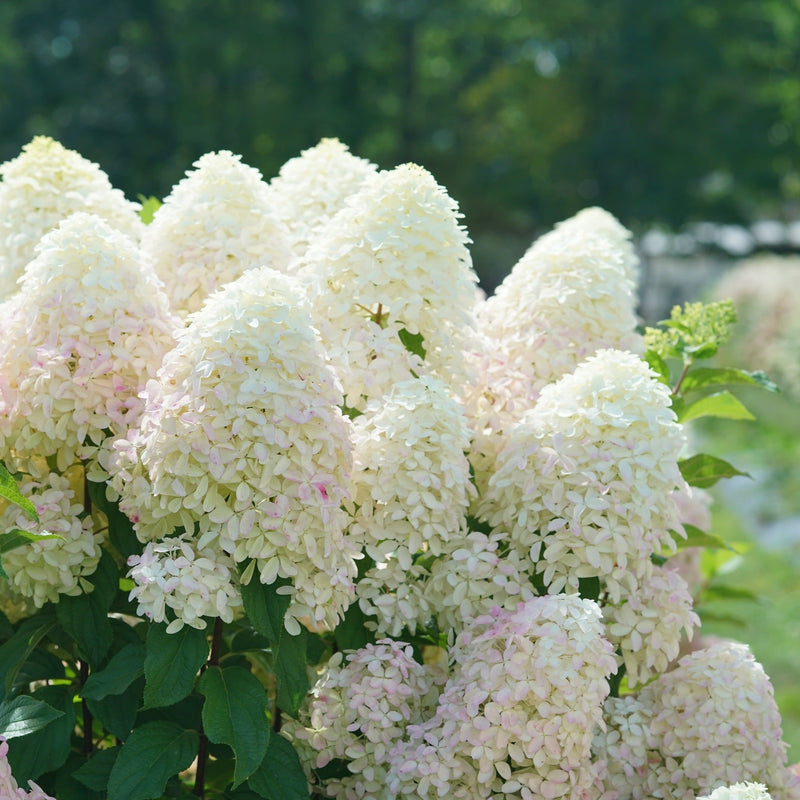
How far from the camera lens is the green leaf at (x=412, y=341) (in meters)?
1.84

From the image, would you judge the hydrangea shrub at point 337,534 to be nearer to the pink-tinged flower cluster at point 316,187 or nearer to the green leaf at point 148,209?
the pink-tinged flower cluster at point 316,187

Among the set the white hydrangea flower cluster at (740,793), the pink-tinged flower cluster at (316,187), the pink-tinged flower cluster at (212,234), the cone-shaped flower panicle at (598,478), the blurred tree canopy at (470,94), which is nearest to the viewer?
the white hydrangea flower cluster at (740,793)

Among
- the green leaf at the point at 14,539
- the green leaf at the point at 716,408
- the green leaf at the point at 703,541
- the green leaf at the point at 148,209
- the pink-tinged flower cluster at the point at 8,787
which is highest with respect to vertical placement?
the green leaf at the point at 148,209

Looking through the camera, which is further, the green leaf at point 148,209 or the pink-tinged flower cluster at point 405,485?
the green leaf at point 148,209

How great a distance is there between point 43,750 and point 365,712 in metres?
0.49

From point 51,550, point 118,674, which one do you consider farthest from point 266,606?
point 51,550

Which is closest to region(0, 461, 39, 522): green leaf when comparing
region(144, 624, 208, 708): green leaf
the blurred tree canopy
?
region(144, 624, 208, 708): green leaf

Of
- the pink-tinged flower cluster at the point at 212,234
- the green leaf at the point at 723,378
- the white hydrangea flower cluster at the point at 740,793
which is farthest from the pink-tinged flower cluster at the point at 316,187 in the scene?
the white hydrangea flower cluster at the point at 740,793

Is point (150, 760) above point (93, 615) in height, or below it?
below

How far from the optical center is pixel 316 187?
7.26 ft

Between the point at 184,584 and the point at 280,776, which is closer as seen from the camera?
the point at 184,584

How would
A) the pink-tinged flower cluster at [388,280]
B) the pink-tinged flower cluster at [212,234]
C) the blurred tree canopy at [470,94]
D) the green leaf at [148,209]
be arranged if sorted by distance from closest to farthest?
1. the pink-tinged flower cluster at [388,280]
2. the pink-tinged flower cluster at [212,234]
3. the green leaf at [148,209]
4. the blurred tree canopy at [470,94]

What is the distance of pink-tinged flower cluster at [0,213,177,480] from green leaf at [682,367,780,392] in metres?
1.03

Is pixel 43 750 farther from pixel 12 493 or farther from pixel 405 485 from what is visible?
pixel 405 485
